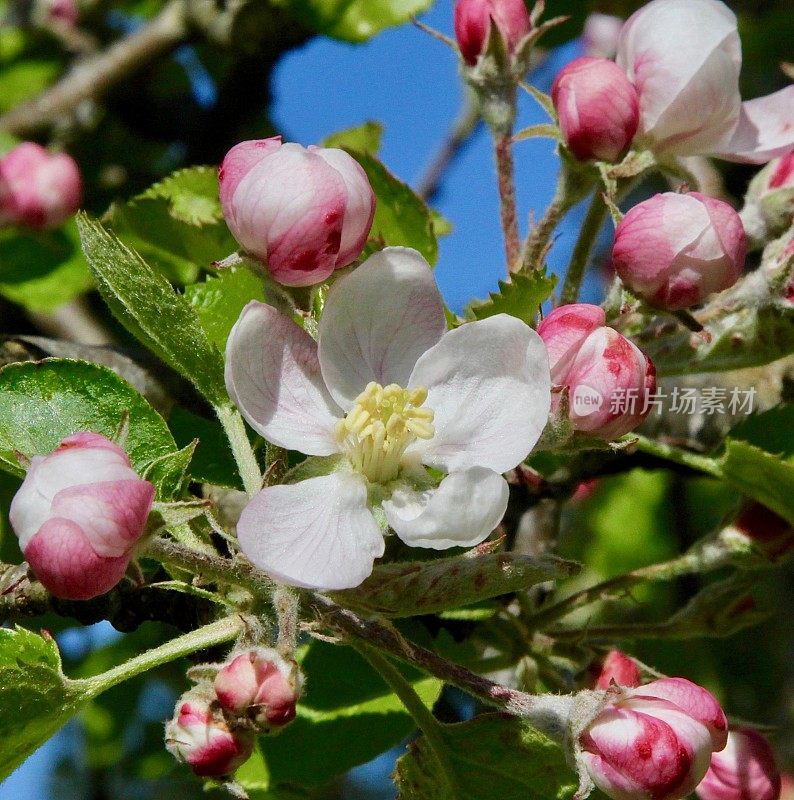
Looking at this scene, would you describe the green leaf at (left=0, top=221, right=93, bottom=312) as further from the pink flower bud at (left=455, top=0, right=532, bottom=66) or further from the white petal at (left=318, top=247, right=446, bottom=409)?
the white petal at (left=318, top=247, right=446, bottom=409)

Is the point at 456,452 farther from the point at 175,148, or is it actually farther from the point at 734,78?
A: the point at 175,148

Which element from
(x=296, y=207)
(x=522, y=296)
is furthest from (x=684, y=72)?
(x=296, y=207)

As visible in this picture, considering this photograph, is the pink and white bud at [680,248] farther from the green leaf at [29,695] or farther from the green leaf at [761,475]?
the green leaf at [29,695]

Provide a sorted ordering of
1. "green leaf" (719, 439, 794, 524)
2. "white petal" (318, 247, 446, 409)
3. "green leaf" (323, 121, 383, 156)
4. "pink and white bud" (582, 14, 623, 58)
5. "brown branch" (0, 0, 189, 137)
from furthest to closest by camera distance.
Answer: "pink and white bud" (582, 14, 623, 58)
"brown branch" (0, 0, 189, 137)
"green leaf" (323, 121, 383, 156)
"green leaf" (719, 439, 794, 524)
"white petal" (318, 247, 446, 409)

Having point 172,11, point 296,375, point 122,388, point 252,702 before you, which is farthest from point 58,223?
point 252,702

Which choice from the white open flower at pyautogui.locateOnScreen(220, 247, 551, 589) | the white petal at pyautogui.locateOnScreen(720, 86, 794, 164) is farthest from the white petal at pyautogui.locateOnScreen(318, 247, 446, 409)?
the white petal at pyautogui.locateOnScreen(720, 86, 794, 164)

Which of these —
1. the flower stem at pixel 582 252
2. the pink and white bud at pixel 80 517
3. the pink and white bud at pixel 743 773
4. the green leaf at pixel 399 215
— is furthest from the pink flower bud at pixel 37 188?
the pink and white bud at pixel 743 773

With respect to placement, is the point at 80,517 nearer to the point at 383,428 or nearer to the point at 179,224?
the point at 383,428
